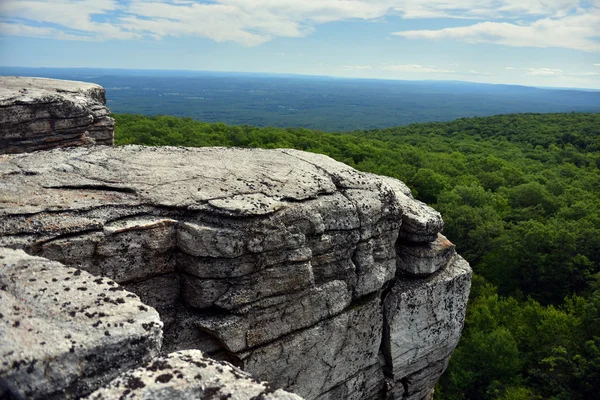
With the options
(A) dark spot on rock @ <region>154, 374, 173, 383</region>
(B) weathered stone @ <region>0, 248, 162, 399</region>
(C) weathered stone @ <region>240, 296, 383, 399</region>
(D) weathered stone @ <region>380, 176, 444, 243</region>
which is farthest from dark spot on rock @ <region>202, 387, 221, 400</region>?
(D) weathered stone @ <region>380, 176, 444, 243</region>

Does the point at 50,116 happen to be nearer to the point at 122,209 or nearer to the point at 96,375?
the point at 122,209

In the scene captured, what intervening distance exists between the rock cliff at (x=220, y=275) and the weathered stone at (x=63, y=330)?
0.02 m

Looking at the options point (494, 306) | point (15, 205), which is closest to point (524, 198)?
point (494, 306)

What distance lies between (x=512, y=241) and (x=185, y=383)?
30265 millimetres

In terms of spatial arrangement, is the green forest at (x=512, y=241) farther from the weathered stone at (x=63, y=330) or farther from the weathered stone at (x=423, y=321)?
the weathered stone at (x=63, y=330)

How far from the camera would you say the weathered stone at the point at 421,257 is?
12727mm

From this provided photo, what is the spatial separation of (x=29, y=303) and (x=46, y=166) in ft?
16.6

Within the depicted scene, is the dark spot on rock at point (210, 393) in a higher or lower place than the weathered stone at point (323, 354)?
higher

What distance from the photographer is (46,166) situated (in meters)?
10.1

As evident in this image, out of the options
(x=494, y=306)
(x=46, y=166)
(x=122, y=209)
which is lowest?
(x=494, y=306)

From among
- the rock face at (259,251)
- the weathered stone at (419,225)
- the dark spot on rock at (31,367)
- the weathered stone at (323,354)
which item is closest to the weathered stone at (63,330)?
the dark spot on rock at (31,367)

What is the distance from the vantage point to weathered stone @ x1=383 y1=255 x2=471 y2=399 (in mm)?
12477

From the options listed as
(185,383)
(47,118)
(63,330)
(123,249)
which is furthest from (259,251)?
(47,118)

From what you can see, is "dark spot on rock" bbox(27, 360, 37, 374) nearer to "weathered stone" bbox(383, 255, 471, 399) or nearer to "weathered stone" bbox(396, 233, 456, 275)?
"weathered stone" bbox(383, 255, 471, 399)
